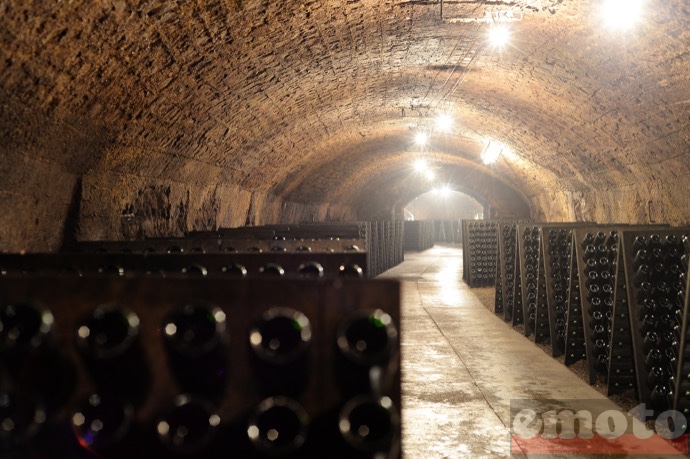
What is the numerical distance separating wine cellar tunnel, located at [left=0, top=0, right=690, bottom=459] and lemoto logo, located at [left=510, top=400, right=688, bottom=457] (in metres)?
0.12

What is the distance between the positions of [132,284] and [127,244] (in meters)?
3.17

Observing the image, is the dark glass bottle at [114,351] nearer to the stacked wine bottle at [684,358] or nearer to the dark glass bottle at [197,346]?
the dark glass bottle at [197,346]

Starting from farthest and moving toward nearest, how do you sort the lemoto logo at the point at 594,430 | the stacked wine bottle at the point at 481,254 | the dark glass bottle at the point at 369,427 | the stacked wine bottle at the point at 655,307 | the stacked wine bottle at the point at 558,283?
1. the stacked wine bottle at the point at 481,254
2. the stacked wine bottle at the point at 558,283
3. the stacked wine bottle at the point at 655,307
4. the lemoto logo at the point at 594,430
5. the dark glass bottle at the point at 369,427

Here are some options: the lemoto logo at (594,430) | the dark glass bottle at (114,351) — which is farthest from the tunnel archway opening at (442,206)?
the dark glass bottle at (114,351)

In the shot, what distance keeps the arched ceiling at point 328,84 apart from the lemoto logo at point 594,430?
2895mm

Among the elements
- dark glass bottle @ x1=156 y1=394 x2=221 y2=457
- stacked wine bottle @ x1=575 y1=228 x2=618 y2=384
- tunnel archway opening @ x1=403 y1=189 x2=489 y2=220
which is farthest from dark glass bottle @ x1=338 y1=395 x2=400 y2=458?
tunnel archway opening @ x1=403 y1=189 x2=489 y2=220

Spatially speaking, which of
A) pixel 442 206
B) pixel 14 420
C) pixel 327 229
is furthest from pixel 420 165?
pixel 442 206

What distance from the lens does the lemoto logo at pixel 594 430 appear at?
3.76m

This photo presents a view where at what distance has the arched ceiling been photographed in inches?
170

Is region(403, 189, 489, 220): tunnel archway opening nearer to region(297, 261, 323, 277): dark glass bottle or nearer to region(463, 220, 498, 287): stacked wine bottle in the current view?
region(463, 220, 498, 287): stacked wine bottle

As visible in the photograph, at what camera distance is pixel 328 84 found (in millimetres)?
7926

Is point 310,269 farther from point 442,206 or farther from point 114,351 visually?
point 442,206

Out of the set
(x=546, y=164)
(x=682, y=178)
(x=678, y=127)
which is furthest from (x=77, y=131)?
(x=546, y=164)

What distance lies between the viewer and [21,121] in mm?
4473
